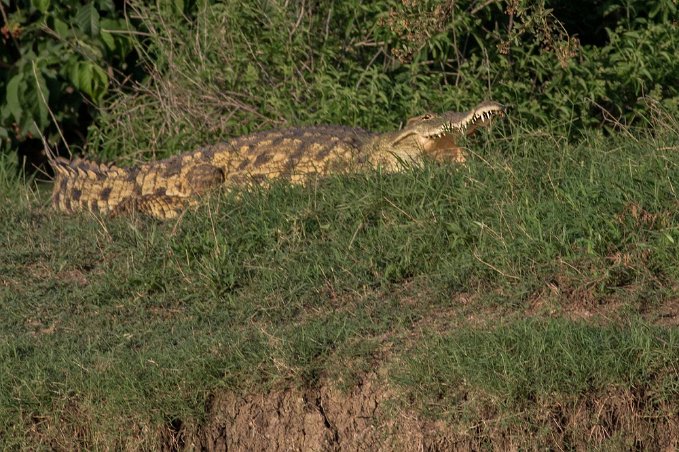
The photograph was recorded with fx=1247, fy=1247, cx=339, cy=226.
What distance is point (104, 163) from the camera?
8.52m

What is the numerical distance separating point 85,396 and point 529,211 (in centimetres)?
205

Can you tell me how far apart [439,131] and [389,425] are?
2.61 metres

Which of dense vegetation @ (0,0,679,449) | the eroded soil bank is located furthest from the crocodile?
the eroded soil bank

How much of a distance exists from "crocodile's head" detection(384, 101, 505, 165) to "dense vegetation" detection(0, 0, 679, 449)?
241mm

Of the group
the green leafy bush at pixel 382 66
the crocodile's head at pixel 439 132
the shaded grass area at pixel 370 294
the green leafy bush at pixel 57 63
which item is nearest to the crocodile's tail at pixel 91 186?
the green leafy bush at pixel 382 66

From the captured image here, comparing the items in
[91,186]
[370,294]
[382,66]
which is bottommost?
[91,186]

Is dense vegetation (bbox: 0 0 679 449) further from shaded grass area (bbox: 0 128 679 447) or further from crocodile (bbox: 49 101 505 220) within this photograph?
crocodile (bbox: 49 101 505 220)

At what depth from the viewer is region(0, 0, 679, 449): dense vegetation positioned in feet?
15.1

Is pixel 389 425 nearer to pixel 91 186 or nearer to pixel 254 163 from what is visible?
pixel 254 163

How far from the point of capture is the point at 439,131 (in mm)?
6895

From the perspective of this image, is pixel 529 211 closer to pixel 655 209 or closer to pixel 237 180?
pixel 655 209

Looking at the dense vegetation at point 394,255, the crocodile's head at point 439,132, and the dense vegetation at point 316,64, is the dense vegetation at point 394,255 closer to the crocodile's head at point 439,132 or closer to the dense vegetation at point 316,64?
the dense vegetation at point 316,64

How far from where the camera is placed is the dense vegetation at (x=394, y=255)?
4602 mm

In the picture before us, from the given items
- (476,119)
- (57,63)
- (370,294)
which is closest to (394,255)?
(370,294)
